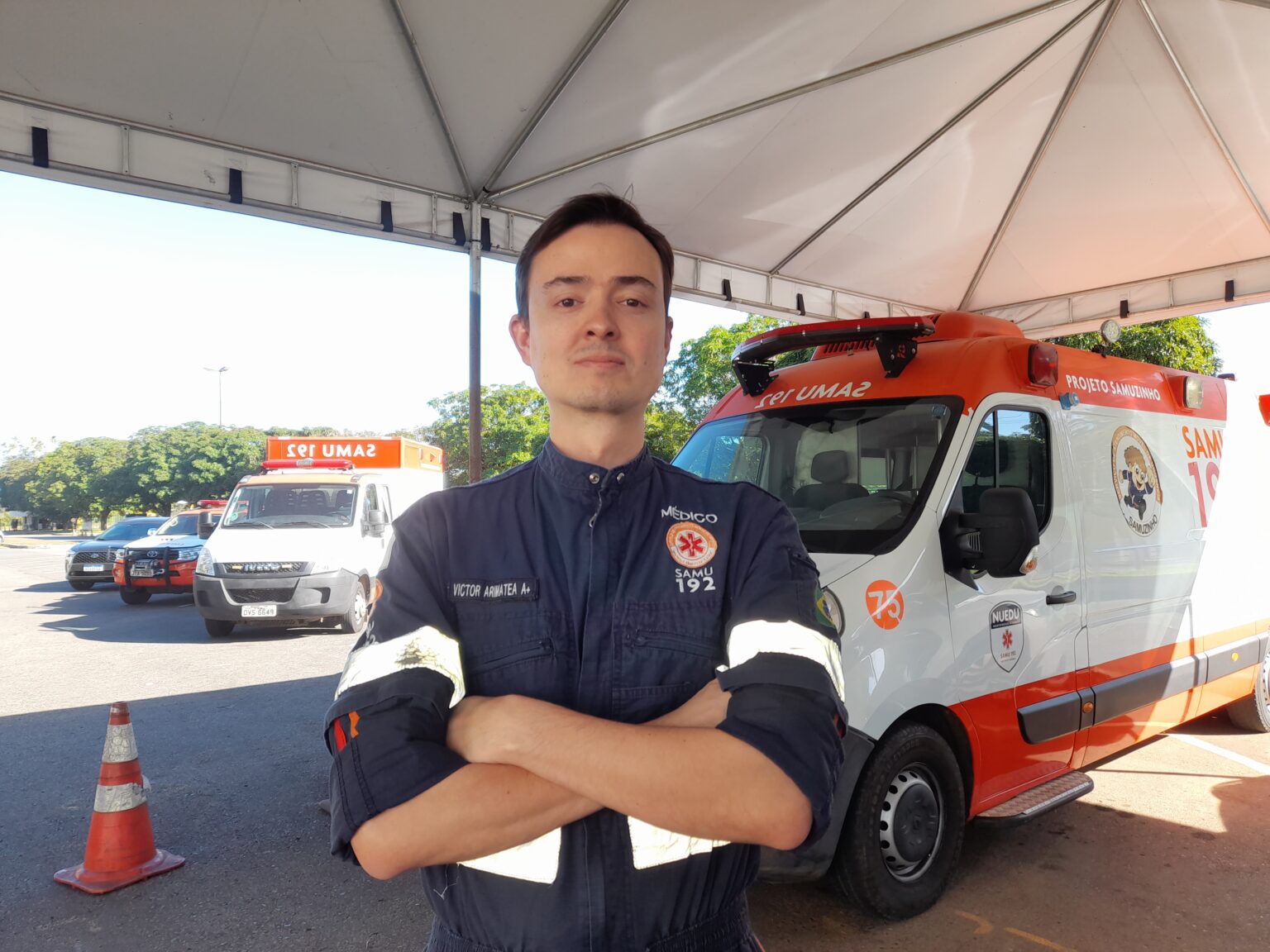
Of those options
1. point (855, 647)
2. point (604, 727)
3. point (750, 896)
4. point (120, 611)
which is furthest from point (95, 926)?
point (120, 611)

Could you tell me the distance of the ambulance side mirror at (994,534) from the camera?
3289 mm

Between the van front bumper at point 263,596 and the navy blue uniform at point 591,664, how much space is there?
10218mm

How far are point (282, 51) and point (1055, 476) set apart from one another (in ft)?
14.1

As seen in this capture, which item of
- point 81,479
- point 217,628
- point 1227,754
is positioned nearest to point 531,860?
point 1227,754

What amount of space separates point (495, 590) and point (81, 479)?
84.9 meters

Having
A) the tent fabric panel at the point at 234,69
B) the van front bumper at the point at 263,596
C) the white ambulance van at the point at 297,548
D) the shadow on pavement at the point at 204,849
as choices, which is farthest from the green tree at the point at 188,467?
the tent fabric panel at the point at 234,69

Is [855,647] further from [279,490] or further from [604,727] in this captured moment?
[279,490]

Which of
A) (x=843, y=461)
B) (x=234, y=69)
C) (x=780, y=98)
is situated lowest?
(x=843, y=461)

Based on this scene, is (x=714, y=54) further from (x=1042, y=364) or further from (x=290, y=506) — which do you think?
(x=290, y=506)

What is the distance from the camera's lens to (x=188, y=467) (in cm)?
6650

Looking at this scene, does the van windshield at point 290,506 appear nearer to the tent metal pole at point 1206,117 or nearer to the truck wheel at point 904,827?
the truck wheel at point 904,827

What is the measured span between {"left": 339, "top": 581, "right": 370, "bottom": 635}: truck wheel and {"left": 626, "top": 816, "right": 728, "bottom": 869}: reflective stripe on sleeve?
421 inches

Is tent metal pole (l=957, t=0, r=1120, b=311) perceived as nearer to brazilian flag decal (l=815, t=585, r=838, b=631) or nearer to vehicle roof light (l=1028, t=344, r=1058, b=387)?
vehicle roof light (l=1028, t=344, r=1058, b=387)

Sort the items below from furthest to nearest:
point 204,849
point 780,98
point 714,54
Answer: point 780,98
point 714,54
point 204,849
